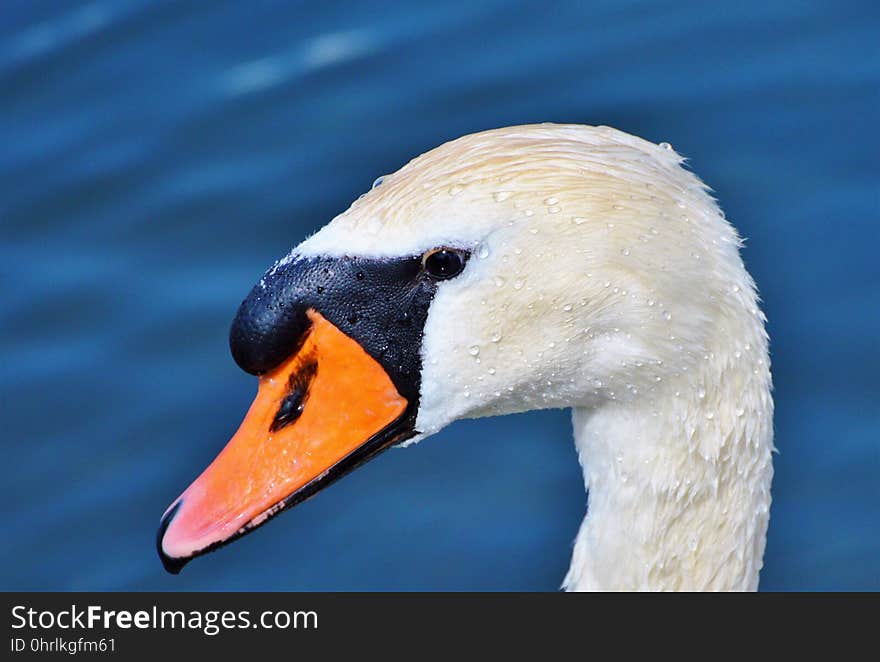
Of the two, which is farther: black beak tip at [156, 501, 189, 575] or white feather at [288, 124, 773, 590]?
black beak tip at [156, 501, 189, 575]

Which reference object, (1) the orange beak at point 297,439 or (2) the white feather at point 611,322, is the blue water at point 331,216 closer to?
(2) the white feather at point 611,322

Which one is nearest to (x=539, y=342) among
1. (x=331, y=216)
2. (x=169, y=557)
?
(x=169, y=557)

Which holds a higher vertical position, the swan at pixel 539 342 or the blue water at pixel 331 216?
the blue water at pixel 331 216

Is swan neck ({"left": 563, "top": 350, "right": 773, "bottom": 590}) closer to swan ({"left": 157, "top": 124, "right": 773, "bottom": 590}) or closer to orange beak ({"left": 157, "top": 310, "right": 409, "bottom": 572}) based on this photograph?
swan ({"left": 157, "top": 124, "right": 773, "bottom": 590})

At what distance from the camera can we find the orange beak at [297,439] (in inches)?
171

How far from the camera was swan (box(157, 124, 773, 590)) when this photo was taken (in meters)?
4.11

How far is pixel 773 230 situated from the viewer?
Answer: 297 inches

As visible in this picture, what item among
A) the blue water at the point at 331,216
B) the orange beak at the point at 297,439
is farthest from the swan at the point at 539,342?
the blue water at the point at 331,216

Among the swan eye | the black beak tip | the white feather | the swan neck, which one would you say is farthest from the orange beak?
the swan neck

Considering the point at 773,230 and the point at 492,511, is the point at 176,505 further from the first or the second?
the point at 773,230

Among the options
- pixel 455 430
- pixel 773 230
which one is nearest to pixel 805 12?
pixel 773 230

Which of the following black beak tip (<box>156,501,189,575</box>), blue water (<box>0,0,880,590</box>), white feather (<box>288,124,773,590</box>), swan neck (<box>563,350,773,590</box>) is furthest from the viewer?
blue water (<box>0,0,880,590</box>)

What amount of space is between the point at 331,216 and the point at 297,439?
11.6 ft

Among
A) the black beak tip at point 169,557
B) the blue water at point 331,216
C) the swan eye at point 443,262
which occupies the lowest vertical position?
the black beak tip at point 169,557
